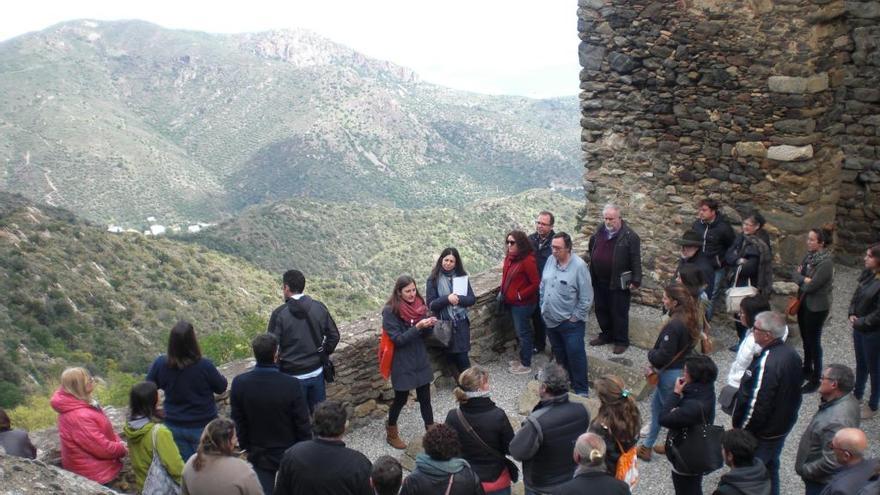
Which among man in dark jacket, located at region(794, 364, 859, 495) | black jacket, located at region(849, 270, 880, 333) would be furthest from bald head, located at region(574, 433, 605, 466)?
black jacket, located at region(849, 270, 880, 333)

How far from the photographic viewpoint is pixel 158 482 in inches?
173

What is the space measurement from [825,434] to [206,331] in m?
20.4

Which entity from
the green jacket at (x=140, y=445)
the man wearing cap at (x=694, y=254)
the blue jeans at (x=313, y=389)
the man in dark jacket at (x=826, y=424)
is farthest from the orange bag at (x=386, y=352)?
the man in dark jacket at (x=826, y=424)

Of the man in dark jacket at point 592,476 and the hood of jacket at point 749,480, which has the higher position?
the man in dark jacket at point 592,476

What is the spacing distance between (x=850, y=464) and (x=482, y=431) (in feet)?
6.30

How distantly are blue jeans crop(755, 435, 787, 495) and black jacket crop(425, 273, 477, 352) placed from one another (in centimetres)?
262

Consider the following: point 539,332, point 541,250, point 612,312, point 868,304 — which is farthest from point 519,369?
point 868,304

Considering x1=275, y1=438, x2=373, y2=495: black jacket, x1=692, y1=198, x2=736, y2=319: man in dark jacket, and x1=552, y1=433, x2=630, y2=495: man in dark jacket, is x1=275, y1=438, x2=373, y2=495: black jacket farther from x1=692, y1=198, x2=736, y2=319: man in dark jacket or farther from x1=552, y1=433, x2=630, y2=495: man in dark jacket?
x1=692, y1=198, x2=736, y2=319: man in dark jacket

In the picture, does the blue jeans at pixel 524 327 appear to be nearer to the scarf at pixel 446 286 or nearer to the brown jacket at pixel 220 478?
the scarf at pixel 446 286

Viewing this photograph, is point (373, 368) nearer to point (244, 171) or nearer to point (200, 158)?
point (244, 171)

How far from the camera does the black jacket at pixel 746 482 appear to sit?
428cm

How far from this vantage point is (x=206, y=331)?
75.0ft

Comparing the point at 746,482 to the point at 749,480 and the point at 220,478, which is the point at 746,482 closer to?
the point at 749,480

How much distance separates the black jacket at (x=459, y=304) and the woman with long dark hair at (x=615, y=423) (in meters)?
2.48
